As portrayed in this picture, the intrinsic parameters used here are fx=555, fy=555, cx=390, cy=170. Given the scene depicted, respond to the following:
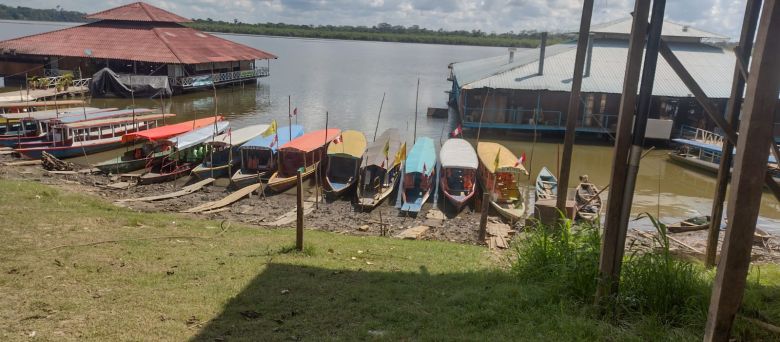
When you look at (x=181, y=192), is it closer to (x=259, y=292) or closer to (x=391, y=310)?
(x=259, y=292)

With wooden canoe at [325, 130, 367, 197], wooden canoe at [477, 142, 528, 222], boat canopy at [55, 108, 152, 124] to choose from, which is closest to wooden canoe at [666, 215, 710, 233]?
wooden canoe at [477, 142, 528, 222]

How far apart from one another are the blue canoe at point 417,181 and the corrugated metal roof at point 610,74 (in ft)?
32.8

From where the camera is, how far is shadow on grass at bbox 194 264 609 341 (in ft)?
19.5

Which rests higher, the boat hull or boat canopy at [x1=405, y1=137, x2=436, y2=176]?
boat canopy at [x1=405, y1=137, x2=436, y2=176]

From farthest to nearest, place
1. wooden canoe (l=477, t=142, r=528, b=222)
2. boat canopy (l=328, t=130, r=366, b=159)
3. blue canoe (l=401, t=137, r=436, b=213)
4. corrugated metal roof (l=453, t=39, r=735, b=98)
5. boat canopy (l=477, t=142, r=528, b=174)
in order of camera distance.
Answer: corrugated metal roof (l=453, t=39, r=735, b=98) → boat canopy (l=328, t=130, r=366, b=159) → boat canopy (l=477, t=142, r=528, b=174) → blue canoe (l=401, t=137, r=436, b=213) → wooden canoe (l=477, t=142, r=528, b=222)

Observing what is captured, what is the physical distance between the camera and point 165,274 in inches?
329

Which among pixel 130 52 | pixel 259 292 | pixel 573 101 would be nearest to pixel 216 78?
pixel 130 52

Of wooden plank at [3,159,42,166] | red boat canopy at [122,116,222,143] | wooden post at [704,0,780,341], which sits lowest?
wooden plank at [3,159,42,166]

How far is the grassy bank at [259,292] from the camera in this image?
601 centimetres

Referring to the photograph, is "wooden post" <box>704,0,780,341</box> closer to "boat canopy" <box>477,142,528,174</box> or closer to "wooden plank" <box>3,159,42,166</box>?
"boat canopy" <box>477,142,528,174</box>

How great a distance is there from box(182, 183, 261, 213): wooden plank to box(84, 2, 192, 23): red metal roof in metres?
37.8

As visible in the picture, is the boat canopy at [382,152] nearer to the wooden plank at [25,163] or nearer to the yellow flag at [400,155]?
the yellow flag at [400,155]

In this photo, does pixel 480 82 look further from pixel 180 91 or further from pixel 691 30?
pixel 180 91

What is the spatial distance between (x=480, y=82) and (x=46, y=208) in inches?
851
